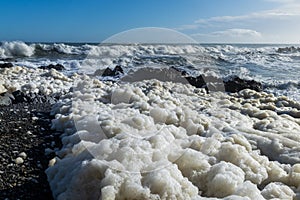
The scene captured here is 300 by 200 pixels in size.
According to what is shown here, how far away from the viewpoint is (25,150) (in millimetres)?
4793

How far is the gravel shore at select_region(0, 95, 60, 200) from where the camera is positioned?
3.79m

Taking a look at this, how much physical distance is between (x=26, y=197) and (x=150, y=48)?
2237 cm

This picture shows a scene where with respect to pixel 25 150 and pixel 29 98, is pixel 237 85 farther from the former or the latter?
pixel 25 150

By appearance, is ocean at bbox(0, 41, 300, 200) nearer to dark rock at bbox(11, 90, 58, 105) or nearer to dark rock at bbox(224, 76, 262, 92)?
dark rock at bbox(11, 90, 58, 105)

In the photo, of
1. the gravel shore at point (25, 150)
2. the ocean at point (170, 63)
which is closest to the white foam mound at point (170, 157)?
the gravel shore at point (25, 150)

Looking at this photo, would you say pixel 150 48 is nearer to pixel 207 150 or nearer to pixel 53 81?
pixel 53 81

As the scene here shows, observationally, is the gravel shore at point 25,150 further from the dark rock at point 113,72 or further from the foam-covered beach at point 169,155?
the dark rock at point 113,72

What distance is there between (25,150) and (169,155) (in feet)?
6.75

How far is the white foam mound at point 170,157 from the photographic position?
130 inches

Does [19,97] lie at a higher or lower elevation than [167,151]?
lower

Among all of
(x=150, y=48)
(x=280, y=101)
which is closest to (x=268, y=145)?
(x=280, y=101)

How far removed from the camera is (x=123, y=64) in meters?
18.1

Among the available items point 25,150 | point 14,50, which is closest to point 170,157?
point 25,150

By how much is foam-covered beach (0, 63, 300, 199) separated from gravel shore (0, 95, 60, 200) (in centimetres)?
17
